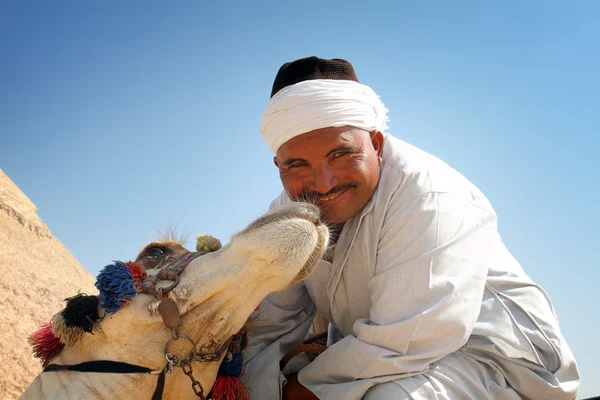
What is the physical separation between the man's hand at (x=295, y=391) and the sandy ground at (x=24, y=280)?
7.63 feet

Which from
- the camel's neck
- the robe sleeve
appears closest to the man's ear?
the robe sleeve

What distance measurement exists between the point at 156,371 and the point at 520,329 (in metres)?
1.67

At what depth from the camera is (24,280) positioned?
5922 millimetres

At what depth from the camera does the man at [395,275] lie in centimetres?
241

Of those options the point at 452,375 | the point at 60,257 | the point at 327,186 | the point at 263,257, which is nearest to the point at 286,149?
the point at 327,186

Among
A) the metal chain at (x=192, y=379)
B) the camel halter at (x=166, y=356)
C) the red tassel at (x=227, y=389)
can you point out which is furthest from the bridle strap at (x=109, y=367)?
the red tassel at (x=227, y=389)

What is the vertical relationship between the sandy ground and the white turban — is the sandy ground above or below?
below

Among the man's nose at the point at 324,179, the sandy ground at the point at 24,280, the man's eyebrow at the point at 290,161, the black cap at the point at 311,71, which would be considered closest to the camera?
the man's nose at the point at 324,179

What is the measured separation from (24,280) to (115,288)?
4391 millimetres

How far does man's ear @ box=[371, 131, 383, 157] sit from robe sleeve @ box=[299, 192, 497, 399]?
0.39 m

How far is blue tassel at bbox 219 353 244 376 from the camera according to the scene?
2465 millimetres

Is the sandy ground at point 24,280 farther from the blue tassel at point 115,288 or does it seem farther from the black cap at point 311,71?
the black cap at point 311,71

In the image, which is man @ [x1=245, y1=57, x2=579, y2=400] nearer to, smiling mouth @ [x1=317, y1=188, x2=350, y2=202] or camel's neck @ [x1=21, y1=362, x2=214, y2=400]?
smiling mouth @ [x1=317, y1=188, x2=350, y2=202]

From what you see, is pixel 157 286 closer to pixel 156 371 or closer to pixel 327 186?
pixel 156 371
